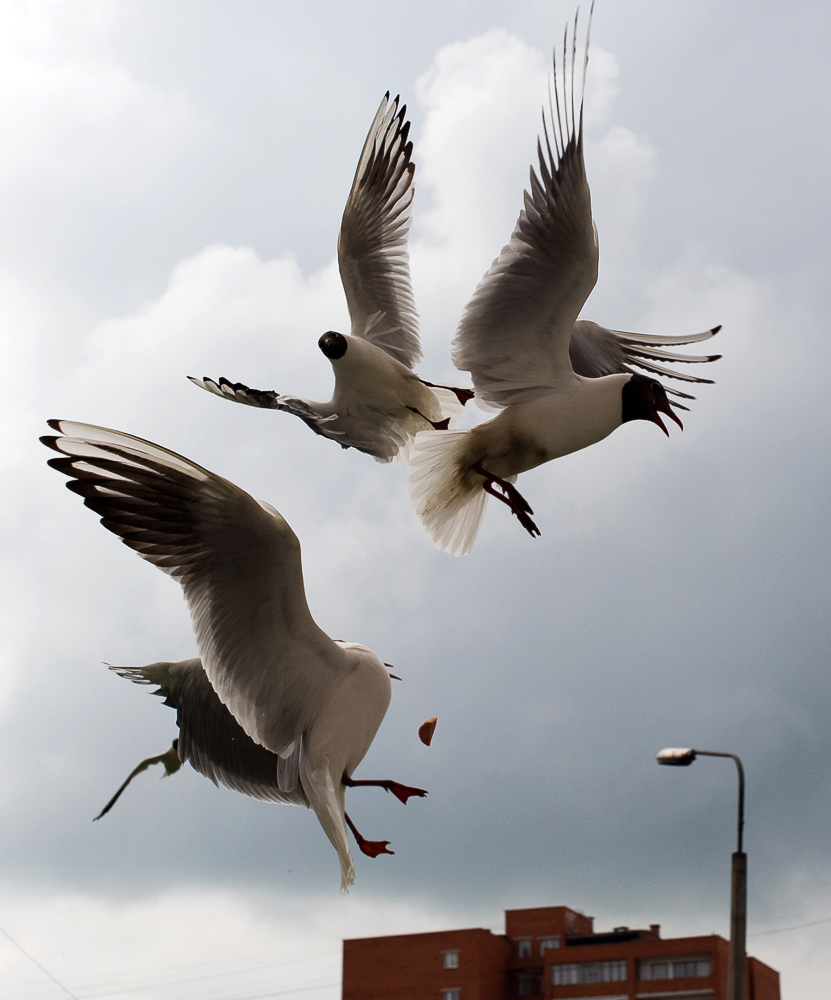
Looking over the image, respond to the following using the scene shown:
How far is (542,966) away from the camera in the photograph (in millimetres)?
22891

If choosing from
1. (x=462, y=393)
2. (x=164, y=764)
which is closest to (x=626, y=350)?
(x=462, y=393)

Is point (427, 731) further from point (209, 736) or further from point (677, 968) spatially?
point (677, 968)

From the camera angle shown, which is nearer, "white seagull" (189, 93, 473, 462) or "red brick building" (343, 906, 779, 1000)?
"white seagull" (189, 93, 473, 462)

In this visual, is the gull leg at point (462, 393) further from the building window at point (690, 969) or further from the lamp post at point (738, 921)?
the building window at point (690, 969)

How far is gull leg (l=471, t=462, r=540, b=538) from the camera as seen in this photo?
333 cm

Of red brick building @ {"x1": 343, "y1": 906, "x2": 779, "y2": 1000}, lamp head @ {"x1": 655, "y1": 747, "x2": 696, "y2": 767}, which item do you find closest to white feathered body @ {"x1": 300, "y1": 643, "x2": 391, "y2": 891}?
lamp head @ {"x1": 655, "y1": 747, "x2": 696, "y2": 767}

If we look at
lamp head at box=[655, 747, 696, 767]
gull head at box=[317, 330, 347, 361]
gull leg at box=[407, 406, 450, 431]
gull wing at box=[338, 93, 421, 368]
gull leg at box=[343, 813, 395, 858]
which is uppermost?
gull wing at box=[338, 93, 421, 368]

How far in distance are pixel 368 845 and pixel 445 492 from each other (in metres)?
1.07

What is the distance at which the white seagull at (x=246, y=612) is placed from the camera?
101 inches

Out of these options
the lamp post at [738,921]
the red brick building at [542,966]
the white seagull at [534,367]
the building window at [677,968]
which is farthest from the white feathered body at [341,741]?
the building window at [677,968]

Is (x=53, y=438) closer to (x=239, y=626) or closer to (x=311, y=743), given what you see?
(x=239, y=626)

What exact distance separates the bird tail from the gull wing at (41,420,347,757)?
2.86 feet

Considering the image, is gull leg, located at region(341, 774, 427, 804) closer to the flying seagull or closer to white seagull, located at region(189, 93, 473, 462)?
the flying seagull

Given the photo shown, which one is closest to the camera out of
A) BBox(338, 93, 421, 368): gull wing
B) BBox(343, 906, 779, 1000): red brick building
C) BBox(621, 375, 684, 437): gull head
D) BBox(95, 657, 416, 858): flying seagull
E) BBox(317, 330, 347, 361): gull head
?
BBox(95, 657, 416, 858): flying seagull
